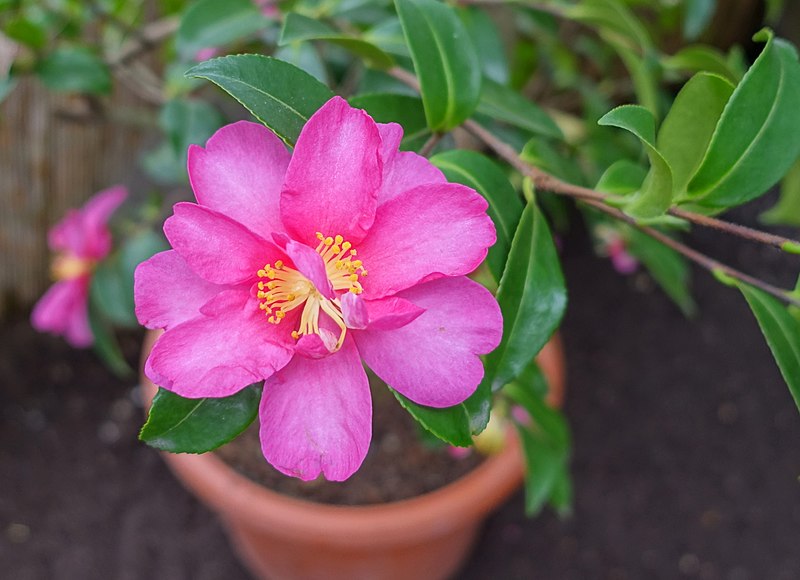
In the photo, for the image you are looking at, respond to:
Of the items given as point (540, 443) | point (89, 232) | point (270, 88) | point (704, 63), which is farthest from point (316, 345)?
point (89, 232)

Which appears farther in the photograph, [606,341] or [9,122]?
[606,341]

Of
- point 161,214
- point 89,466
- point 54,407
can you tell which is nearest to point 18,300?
point 54,407

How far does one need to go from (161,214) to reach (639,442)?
47.2 inches

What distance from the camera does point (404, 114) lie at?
2.09ft

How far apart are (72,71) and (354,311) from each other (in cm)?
66

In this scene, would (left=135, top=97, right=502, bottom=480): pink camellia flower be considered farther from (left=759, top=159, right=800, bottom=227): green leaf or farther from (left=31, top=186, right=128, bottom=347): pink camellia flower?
(left=31, top=186, right=128, bottom=347): pink camellia flower

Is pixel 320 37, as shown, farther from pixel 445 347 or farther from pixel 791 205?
pixel 791 205

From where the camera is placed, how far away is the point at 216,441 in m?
0.49

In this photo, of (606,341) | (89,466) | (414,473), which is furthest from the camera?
(606,341)

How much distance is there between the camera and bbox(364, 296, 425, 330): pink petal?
45 centimetres

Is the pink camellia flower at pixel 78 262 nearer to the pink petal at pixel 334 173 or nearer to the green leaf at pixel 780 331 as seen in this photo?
the pink petal at pixel 334 173

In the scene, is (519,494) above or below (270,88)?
below

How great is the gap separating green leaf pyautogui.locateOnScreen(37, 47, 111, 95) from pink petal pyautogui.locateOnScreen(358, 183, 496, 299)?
0.59 metres

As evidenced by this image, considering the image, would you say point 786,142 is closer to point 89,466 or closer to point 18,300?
point 89,466
